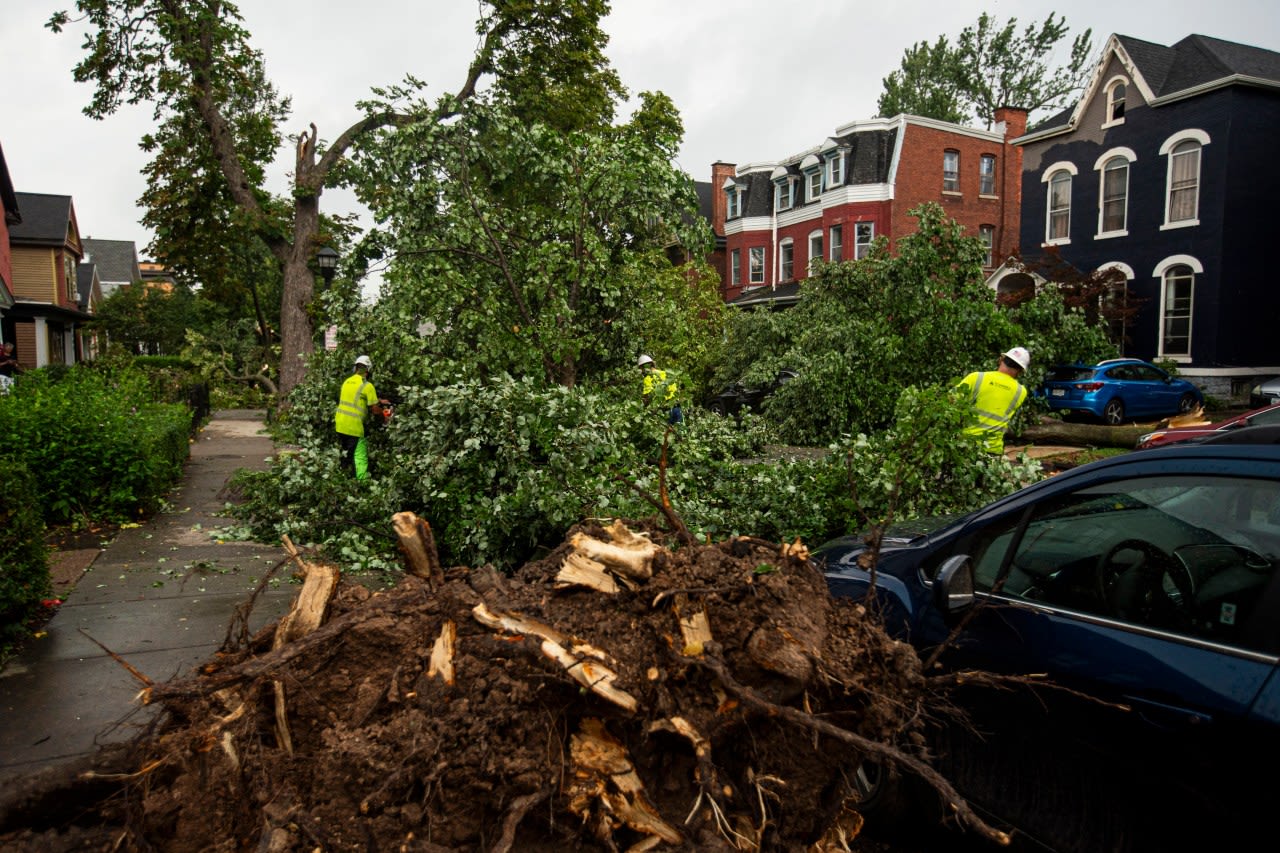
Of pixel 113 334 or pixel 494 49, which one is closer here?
pixel 494 49

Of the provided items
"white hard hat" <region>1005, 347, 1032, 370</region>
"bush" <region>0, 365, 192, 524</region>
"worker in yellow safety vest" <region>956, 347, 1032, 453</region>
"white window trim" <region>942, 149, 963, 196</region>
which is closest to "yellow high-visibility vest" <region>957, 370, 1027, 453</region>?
"worker in yellow safety vest" <region>956, 347, 1032, 453</region>

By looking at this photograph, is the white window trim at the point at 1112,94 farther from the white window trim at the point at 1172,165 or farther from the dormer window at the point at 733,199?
the dormer window at the point at 733,199

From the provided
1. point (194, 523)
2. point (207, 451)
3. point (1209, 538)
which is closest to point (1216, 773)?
point (1209, 538)

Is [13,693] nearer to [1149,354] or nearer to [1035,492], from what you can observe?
[1035,492]

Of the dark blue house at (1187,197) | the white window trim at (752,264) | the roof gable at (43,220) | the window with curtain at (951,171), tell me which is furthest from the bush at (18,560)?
the roof gable at (43,220)

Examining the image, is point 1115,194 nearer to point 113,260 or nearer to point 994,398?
point 994,398

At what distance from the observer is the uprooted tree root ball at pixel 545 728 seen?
7.73 ft

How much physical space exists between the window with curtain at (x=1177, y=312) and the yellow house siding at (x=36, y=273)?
4364cm

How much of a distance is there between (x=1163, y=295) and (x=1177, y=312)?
60 centimetres

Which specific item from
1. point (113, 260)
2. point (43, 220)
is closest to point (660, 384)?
point (43, 220)

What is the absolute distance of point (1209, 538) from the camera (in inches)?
115

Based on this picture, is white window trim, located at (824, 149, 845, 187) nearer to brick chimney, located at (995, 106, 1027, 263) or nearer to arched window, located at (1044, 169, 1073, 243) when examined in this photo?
brick chimney, located at (995, 106, 1027, 263)

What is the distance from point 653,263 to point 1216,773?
28.6 feet

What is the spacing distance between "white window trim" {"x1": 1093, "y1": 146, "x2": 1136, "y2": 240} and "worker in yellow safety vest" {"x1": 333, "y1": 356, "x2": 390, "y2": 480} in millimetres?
22666
